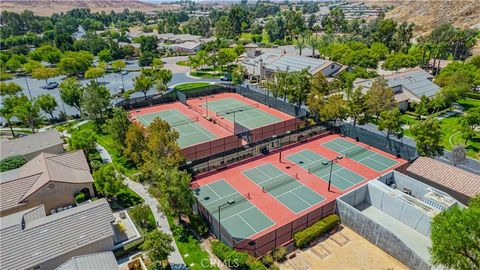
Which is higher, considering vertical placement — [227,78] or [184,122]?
[227,78]

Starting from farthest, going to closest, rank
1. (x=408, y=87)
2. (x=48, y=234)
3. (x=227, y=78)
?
1. (x=227, y=78)
2. (x=408, y=87)
3. (x=48, y=234)

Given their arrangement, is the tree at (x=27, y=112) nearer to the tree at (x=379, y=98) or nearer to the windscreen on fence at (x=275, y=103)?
the windscreen on fence at (x=275, y=103)

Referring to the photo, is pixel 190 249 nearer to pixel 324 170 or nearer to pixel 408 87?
pixel 324 170

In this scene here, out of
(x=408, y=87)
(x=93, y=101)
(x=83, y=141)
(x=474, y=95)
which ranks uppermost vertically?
(x=93, y=101)

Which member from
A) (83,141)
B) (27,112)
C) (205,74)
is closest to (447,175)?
(83,141)

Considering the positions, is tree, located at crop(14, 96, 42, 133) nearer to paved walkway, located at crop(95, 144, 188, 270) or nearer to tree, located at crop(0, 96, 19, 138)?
tree, located at crop(0, 96, 19, 138)

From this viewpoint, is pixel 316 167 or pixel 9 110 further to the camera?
pixel 9 110

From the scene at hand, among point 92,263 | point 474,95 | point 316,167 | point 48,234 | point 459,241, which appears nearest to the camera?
point 459,241

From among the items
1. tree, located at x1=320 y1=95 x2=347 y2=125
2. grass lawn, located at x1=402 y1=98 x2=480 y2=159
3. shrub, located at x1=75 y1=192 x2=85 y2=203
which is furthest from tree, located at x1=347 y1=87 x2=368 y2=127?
shrub, located at x1=75 y1=192 x2=85 y2=203
